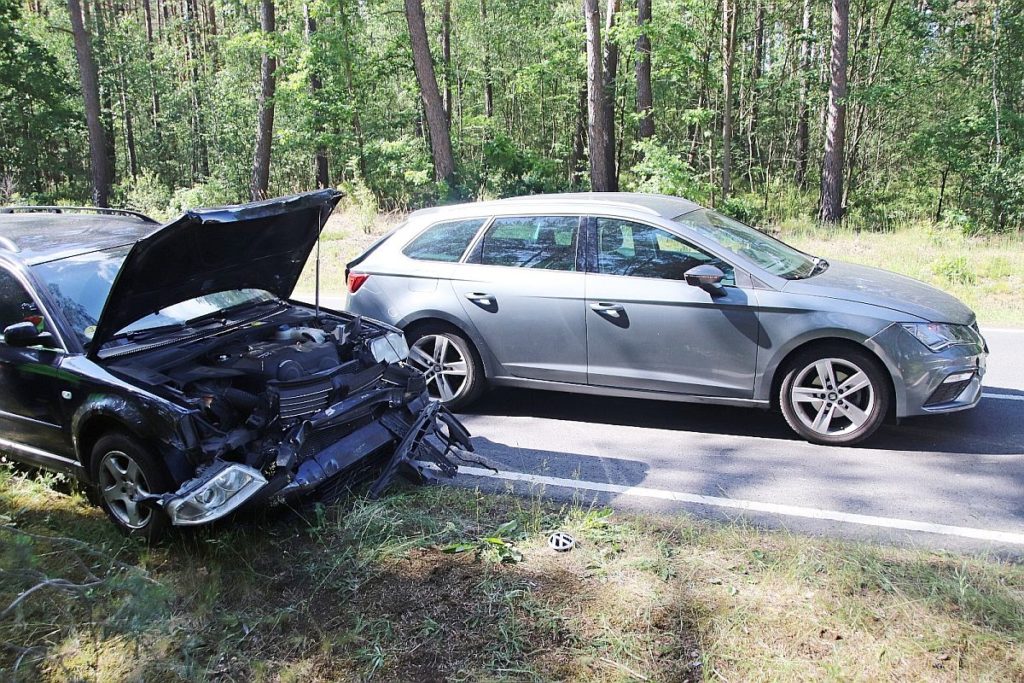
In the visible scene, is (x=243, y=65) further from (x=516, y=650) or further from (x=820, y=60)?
(x=516, y=650)

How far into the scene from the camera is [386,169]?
22.6 metres

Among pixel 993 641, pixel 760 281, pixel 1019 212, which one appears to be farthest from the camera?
pixel 1019 212

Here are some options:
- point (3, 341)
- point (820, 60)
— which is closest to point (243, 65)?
point (820, 60)

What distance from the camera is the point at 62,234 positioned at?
5.44 metres

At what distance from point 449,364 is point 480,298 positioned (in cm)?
66

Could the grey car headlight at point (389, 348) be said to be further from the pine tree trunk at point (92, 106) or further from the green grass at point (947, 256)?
the pine tree trunk at point (92, 106)

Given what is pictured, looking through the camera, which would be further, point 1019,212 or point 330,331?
point 1019,212

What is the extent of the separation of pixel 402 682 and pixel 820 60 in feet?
82.6

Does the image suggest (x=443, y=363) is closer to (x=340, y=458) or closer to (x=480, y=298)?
(x=480, y=298)

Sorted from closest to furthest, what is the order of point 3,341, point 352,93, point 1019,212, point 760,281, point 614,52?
point 3,341, point 760,281, point 1019,212, point 614,52, point 352,93

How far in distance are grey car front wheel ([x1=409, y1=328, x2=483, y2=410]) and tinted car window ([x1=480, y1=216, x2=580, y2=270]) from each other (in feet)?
2.46

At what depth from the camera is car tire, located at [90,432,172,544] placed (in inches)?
165

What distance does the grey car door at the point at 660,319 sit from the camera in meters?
5.80

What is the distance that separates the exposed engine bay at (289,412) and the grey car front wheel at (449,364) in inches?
47.9
